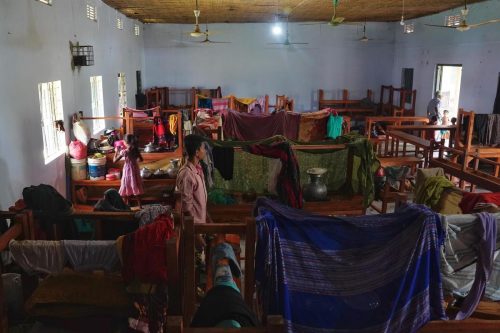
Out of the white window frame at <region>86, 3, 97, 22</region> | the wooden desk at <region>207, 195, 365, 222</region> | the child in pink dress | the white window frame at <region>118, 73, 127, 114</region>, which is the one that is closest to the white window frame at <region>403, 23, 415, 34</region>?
the white window frame at <region>118, 73, 127, 114</region>

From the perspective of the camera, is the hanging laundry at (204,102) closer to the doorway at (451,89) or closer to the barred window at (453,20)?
the barred window at (453,20)

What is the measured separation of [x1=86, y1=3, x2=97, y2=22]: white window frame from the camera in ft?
27.1

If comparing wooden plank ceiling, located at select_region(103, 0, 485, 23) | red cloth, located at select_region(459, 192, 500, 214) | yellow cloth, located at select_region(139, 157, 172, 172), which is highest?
wooden plank ceiling, located at select_region(103, 0, 485, 23)

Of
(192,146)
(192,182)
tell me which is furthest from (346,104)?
(192,182)

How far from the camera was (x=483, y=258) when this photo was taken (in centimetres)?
254

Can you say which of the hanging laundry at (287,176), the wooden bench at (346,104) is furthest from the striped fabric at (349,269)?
the wooden bench at (346,104)

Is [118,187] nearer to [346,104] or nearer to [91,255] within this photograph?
[91,255]

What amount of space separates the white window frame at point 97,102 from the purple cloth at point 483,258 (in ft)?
24.0

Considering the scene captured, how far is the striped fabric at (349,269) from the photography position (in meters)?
2.35

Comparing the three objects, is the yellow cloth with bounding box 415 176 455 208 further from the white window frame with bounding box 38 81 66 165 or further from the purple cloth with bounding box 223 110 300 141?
the white window frame with bounding box 38 81 66 165

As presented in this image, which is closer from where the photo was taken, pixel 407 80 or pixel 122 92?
pixel 122 92

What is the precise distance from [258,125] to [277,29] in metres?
7.63

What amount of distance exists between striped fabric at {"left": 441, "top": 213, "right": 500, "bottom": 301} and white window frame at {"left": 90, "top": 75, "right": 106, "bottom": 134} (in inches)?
284

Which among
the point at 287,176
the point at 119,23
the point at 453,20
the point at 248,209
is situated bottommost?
the point at 248,209
